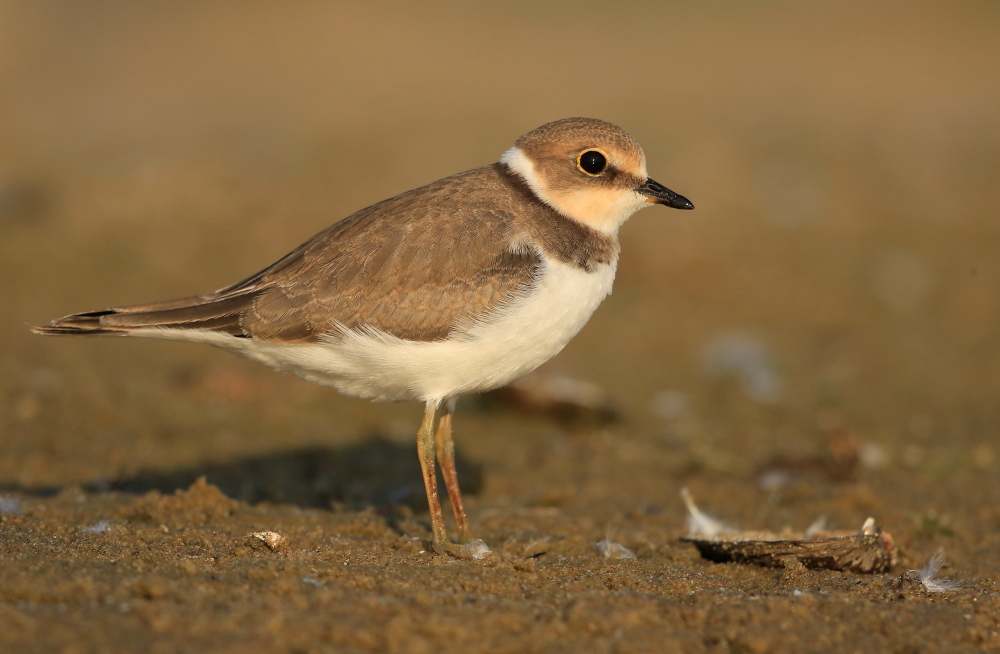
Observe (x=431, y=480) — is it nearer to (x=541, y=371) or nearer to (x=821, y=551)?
(x=821, y=551)

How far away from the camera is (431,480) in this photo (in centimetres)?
496

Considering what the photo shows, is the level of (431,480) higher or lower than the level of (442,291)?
lower

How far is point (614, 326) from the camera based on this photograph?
10477 mm

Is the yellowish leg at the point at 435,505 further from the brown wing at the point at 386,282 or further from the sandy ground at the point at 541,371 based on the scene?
the brown wing at the point at 386,282

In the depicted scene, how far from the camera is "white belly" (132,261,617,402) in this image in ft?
15.4

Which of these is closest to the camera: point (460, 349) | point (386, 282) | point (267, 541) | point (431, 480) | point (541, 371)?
point (267, 541)

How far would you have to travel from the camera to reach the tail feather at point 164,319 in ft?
16.3

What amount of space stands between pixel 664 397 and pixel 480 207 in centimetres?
447

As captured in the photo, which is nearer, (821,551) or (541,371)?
(821,551)

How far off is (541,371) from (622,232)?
363cm

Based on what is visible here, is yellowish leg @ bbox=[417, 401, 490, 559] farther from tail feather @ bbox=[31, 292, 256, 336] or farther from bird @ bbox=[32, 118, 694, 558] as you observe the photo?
tail feather @ bbox=[31, 292, 256, 336]

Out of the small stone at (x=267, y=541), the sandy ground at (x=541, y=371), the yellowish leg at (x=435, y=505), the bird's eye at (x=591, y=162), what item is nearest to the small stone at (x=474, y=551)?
the yellowish leg at (x=435, y=505)

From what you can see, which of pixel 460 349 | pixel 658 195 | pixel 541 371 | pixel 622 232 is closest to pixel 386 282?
pixel 460 349

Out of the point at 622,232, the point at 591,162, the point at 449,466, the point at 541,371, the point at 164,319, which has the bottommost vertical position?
the point at 449,466
